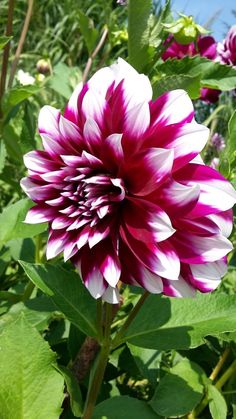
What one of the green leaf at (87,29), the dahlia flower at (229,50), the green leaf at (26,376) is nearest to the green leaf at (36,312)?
the green leaf at (26,376)

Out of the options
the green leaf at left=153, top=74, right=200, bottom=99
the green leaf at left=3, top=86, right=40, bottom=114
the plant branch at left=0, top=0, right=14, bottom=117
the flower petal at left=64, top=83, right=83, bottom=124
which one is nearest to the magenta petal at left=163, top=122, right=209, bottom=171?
the flower petal at left=64, top=83, right=83, bottom=124

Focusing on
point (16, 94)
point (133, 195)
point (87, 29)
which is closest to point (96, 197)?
point (133, 195)

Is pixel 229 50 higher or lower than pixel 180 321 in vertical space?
higher

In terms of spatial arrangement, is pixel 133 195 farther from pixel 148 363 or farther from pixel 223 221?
pixel 148 363

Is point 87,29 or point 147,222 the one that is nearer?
point 147,222

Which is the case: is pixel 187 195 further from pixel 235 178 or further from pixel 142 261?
pixel 235 178

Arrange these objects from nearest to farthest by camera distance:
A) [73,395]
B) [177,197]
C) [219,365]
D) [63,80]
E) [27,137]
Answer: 1. [177,197]
2. [73,395]
3. [219,365]
4. [27,137]
5. [63,80]

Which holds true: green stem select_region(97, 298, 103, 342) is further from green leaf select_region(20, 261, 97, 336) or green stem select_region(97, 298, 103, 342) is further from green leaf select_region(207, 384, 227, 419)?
green leaf select_region(207, 384, 227, 419)

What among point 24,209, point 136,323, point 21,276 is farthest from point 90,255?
point 21,276
